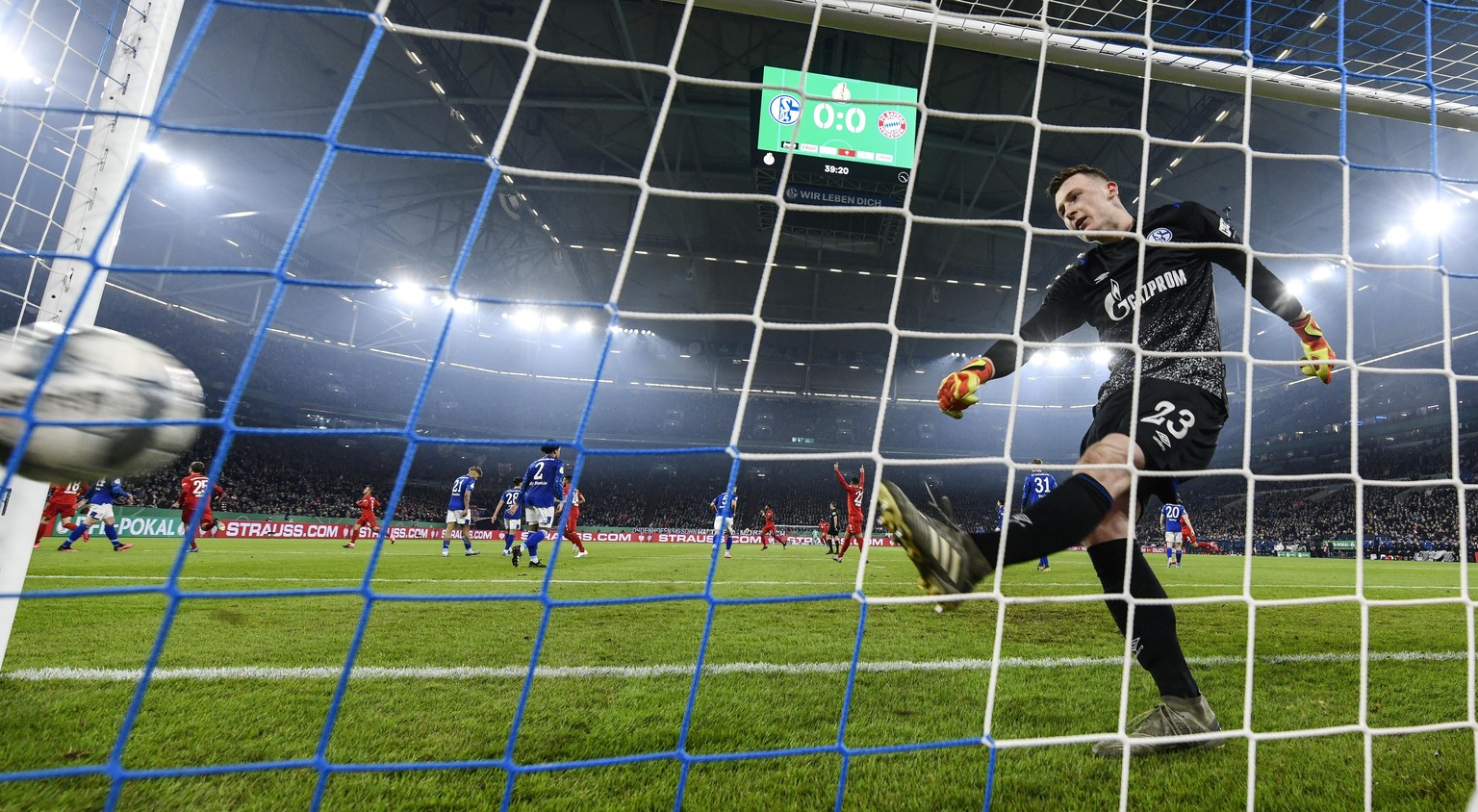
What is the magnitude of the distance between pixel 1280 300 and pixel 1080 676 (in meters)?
1.56

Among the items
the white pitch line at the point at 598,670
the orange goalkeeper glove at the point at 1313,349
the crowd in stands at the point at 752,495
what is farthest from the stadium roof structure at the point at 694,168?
the crowd in stands at the point at 752,495

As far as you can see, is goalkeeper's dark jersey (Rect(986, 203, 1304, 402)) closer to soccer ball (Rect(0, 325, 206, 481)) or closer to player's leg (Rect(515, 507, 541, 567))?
soccer ball (Rect(0, 325, 206, 481))

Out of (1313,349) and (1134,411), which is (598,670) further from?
(1313,349)

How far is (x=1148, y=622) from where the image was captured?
76.9 inches

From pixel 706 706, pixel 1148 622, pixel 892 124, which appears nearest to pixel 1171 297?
pixel 1148 622

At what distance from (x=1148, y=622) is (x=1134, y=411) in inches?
25.0

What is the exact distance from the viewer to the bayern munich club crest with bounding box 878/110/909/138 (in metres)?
7.32

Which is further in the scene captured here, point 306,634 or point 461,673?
point 306,634

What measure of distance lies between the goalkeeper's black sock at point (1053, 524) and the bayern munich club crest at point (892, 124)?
253 inches

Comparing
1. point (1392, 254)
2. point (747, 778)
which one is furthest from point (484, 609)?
point (1392, 254)

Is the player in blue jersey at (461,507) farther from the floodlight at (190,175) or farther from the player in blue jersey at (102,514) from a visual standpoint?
the floodlight at (190,175)

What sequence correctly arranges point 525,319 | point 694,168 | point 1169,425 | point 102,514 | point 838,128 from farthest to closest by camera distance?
1. point 525,319
2. point 694,168
3. point 102,514
4. point 838,128
5. point 1169,425

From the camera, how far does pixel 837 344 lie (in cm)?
2500

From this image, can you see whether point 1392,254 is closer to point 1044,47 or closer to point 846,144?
point 846,144
